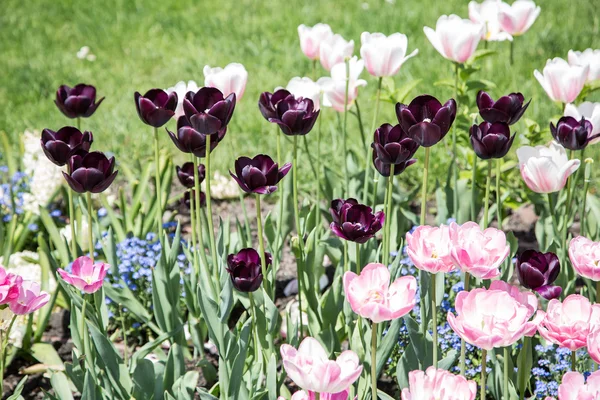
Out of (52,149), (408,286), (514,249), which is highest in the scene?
(52,149)

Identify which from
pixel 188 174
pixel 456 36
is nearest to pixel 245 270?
pixel 188 174

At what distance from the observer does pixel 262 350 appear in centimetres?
173

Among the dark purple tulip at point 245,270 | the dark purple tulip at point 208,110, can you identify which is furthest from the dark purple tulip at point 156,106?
the dark purple tulip at point 245,270

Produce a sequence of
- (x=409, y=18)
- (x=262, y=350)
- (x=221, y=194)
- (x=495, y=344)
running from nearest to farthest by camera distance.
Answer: (x=495, y=344)
(x=262, y=350)
(x=221, y=194)
(x=409, y=18)

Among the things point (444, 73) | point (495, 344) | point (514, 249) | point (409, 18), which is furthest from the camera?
point (409, 18)

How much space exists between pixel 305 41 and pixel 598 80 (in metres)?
0.88

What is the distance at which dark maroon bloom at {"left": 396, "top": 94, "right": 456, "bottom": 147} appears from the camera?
1466 millimetres

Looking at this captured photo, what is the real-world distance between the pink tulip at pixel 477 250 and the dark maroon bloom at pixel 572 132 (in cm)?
51

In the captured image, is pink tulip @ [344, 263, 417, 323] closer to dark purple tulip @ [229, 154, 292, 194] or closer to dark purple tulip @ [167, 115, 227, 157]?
dark purple tulip @ [229, 154, 292, 194]

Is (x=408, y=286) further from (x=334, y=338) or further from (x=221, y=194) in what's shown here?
(x=221, y=194)

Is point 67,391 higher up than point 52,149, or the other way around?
point 52,149

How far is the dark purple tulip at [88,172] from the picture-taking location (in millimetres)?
1522

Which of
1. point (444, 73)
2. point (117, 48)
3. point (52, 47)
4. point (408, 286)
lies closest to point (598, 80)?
point (408, 286)

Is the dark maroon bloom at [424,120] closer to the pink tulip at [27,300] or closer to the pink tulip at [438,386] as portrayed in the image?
the pink tulip at [438,386]
